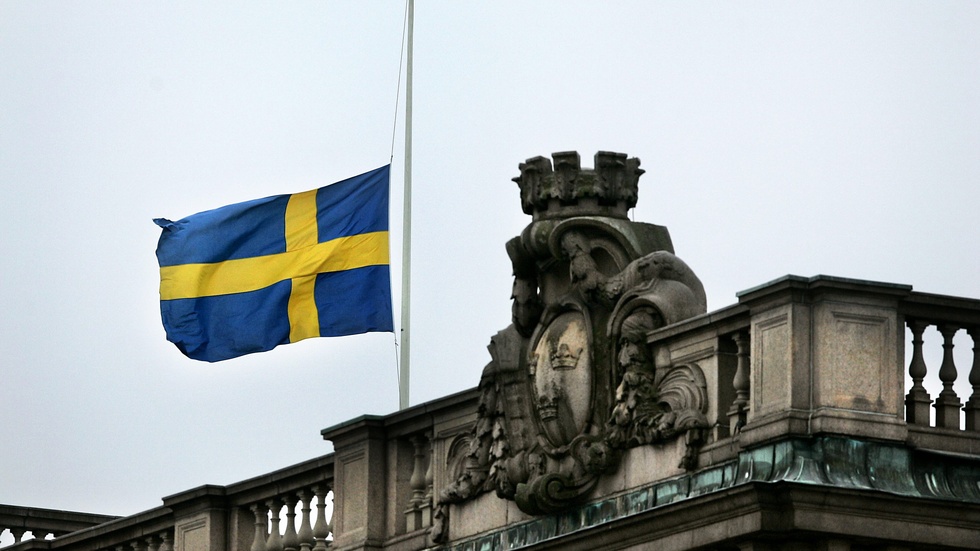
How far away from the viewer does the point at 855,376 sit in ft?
73.4

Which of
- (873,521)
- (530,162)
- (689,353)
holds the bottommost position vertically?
(873,521)

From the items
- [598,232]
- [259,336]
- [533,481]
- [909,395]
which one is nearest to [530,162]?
[598,232]

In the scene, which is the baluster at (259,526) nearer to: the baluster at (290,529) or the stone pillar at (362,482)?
the baluster at (290,529)

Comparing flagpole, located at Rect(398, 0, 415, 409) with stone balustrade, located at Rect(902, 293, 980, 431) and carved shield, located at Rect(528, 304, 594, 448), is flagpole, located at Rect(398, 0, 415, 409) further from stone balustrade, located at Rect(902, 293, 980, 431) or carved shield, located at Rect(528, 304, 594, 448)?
stone balustrade, located at Rect(902, 293, 980, 431)

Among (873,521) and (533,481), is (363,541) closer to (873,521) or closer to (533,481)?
(533,481)

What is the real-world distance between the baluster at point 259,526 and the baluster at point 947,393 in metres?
8.18

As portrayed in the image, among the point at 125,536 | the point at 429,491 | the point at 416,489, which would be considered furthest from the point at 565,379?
the point at 125,536

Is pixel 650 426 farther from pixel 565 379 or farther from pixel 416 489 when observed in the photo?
pixel 416 489

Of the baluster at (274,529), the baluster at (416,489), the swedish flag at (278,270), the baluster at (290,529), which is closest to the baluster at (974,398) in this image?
the baluster at (416,489)

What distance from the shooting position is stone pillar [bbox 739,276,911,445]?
22.4 m

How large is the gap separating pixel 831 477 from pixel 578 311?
11.6ft

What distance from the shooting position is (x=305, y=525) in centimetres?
2867

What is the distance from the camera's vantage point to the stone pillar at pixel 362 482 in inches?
1081

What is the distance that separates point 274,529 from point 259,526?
0.24m
